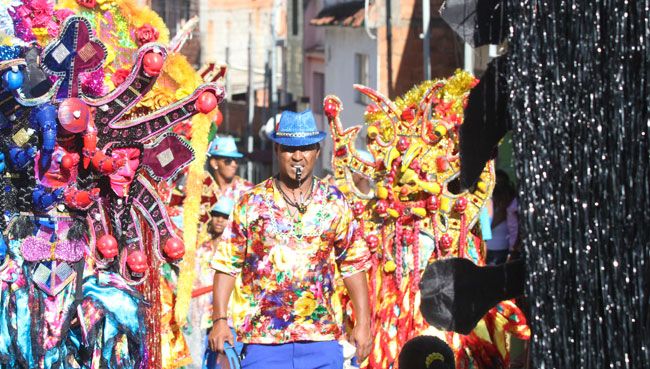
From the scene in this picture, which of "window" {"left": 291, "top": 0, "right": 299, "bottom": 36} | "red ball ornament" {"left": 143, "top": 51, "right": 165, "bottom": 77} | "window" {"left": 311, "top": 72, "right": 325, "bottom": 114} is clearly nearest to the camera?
"red ball ornament" {"left": 143, "top": 51, "right": 165, "bottom": 77}

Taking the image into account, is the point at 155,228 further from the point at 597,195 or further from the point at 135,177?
the point at 597,195

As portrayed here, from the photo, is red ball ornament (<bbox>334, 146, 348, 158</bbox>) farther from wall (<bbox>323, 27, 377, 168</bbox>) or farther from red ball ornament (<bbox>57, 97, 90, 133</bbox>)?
wall (<bbox>323, 27, 377, 168</bbox>)

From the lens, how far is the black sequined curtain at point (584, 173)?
13.1ft

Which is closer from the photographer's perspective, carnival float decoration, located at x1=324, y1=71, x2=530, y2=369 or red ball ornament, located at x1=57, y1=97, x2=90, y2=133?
red ball ornament, located at x1=57, y1=97, x2=90, y2=133

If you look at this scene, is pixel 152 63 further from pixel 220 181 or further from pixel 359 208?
pixel 220 181

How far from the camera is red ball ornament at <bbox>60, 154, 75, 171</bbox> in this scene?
6766 mm

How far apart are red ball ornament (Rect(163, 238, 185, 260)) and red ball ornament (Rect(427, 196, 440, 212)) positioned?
2.30 m

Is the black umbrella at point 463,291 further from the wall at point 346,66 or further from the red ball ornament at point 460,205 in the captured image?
the wall at point 346,66

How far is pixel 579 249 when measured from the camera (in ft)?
13.4

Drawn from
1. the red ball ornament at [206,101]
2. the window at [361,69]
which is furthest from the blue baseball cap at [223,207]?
the window at [361,69]

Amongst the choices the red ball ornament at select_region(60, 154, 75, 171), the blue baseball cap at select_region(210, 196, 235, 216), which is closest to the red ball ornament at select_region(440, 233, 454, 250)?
the blue baseball cap at select_region(210, 196, 235, 216)

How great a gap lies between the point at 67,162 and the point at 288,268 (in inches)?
49.7

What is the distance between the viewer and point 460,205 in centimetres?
893

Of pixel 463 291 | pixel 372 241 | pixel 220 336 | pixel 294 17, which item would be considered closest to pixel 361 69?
pixel 294 17
